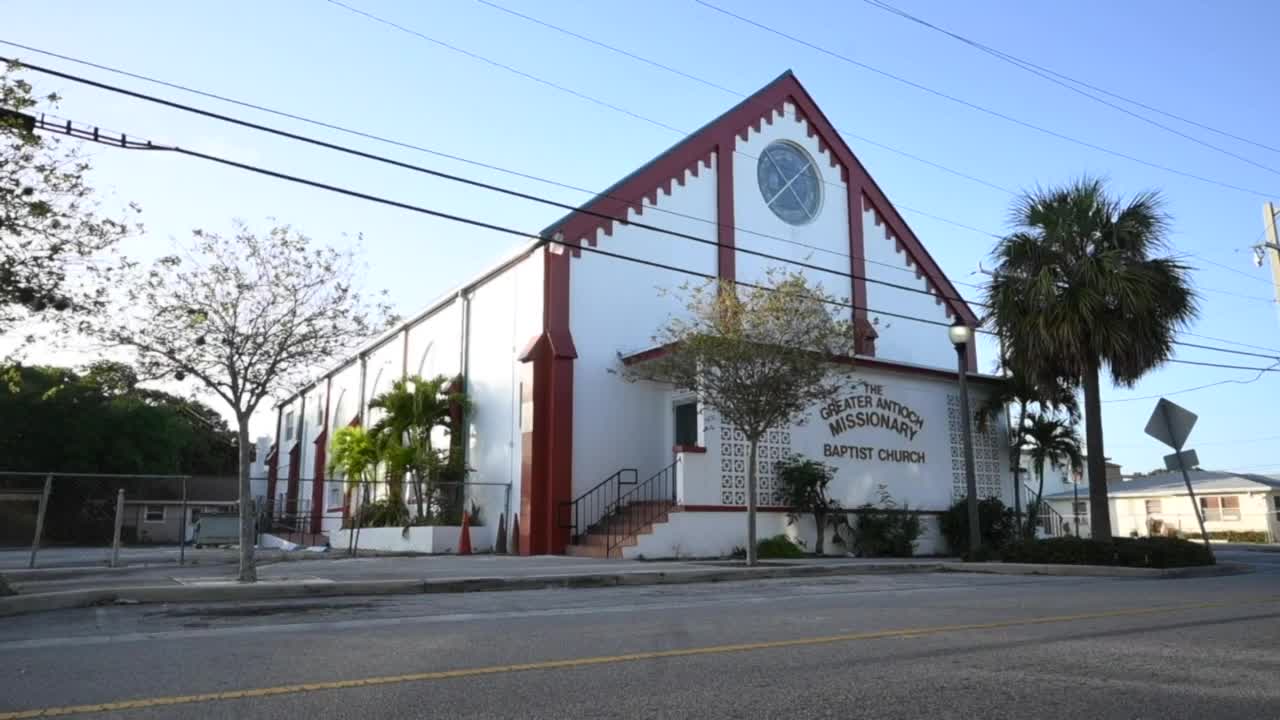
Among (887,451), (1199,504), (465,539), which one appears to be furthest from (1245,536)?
(465,539)

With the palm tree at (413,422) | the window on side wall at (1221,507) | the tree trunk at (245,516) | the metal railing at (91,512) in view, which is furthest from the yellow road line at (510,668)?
the window on side wall at (1221,507)

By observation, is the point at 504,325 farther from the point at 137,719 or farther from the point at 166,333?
the point at 137,719

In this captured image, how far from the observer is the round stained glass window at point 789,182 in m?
25.8

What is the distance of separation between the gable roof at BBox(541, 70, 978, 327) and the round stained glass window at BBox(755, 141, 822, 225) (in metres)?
0.84

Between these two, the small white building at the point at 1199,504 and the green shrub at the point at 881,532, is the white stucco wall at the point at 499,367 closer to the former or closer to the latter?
the green shrub at the point at 881,532

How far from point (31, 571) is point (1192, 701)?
15.7 meters

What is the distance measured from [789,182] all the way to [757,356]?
1115 cm

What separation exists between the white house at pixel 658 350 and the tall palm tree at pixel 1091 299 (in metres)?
2.20

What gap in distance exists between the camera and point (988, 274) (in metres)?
20.4

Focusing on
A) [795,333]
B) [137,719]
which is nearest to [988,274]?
[795,333]

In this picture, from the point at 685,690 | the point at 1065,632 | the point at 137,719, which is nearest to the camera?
the point at 137,719

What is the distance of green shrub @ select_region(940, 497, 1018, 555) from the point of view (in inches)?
878

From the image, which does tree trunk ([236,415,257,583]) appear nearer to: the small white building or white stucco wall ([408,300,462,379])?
white stucco wall ([408,300,462,379])

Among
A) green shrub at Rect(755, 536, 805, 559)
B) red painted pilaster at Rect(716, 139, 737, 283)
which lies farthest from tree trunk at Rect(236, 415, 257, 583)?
red painted pilaster at Rect(716, 139, 737, 283)
